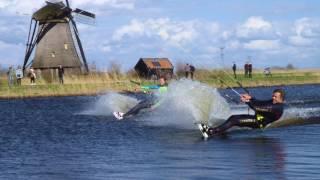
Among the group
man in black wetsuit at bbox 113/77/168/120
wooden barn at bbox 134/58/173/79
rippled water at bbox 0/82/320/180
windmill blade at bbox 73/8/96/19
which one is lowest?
rippled water at bbox 0/82/320/180

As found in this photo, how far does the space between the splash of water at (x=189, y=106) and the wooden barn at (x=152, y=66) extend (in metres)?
48.3

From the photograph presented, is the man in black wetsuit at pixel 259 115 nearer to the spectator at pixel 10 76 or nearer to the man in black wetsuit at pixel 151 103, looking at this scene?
the man in black wetsuit at pixel 151 103

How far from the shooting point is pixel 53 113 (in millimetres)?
38750

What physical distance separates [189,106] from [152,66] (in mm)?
53216

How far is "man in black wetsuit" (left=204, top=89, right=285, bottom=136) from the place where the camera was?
22.7 meters

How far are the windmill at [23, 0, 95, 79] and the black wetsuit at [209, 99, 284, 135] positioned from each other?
49.6 metres

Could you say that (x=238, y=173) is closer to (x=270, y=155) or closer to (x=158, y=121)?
(x=270, y=155)

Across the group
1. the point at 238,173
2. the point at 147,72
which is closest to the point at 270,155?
the point at 238,173

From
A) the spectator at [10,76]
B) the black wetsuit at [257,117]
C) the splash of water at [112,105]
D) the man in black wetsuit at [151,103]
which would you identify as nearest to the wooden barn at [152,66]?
the spectator at [10,76]

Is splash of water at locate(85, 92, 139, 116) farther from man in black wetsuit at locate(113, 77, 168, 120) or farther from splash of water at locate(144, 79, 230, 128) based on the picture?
splash of water at locate(144, 79, 230, 128)

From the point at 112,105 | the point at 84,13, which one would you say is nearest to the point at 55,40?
the point at 84,13

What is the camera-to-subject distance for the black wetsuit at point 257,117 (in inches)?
893

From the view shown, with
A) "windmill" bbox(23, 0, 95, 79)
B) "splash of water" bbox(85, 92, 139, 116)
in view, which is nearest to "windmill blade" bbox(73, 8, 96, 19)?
"windmill" bbox(23, 0, 95, 79)

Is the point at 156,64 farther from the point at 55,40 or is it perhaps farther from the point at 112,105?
the point at 112,105
